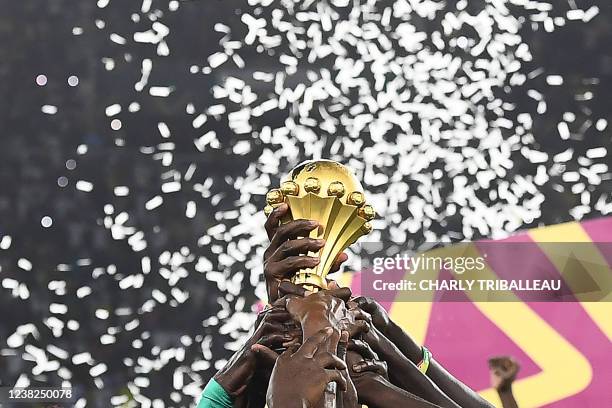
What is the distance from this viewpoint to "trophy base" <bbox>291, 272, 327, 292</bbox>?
1.62ft

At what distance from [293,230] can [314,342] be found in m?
0.09

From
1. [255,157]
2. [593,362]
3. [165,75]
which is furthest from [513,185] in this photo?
[165,75]

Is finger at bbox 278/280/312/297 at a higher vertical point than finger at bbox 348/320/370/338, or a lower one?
higher

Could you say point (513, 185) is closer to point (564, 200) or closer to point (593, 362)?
point (564, 200)

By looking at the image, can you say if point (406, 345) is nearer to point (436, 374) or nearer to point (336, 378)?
point (436, 374)

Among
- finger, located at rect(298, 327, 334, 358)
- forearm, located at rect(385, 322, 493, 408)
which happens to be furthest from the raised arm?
finger, located at rect(298, 327, 334, 358)

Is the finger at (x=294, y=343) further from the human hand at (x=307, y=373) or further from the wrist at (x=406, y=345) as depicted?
the wrist at (x=406, y=345)

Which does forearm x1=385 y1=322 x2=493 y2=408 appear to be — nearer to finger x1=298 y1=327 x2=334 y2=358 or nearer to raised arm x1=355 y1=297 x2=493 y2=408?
raised arm x1=355 y1=297 x2=493 y2=408

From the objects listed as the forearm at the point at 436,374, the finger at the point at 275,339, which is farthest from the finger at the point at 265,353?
the forearm at the point at 436,374

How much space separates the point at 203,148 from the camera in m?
2.01

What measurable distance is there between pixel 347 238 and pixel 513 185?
153cm

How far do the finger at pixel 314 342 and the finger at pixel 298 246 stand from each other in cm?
7

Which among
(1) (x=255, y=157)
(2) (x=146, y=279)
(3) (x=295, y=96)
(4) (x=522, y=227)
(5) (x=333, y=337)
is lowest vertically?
(5) (x=333, y=337)

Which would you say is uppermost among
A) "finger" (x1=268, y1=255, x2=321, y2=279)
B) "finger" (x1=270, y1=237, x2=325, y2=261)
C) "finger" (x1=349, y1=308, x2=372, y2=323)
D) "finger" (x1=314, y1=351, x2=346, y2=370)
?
"finger" (x1=270, y1=237, x2=325, y2=261)
